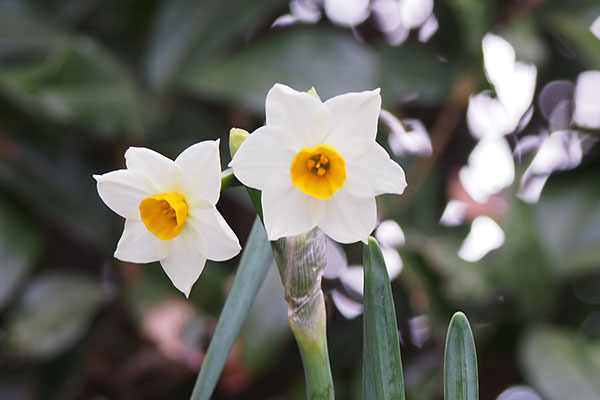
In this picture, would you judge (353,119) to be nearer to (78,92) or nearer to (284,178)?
(284,178)

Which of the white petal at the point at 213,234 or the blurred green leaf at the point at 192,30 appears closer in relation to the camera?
the white petal at the point at 213,234

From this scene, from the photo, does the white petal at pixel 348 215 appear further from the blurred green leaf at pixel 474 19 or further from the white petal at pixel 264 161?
the blurred green leaf at pixel 474 19

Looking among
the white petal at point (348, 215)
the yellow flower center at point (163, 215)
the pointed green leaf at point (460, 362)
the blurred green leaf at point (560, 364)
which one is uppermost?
the white petal at point (348, 215)

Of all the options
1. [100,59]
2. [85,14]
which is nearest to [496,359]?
[100,59]

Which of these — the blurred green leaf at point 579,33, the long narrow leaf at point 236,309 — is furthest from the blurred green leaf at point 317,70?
the long narrow leaf at point 236,309

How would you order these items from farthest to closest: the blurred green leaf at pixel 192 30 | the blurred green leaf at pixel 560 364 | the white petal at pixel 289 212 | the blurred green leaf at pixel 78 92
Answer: the blurred green leaf at pixel 192 30 → the blurred green leaf at pixel 78 92 → the blurred green leaf at pixel 560 364 → the white petal at pixel 289 212

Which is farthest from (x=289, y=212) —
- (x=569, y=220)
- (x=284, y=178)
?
(x=569, y=220)

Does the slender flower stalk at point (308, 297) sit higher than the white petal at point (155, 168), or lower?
lower
